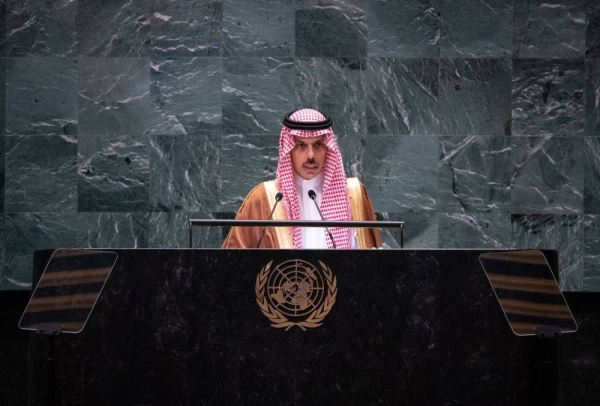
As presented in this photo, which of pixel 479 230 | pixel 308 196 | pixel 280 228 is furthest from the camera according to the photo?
pixel 479 230

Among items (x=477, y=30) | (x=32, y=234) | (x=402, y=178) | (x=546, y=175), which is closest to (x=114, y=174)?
(x=32, y=234)

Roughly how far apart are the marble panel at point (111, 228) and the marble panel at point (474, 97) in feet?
→ 6.38

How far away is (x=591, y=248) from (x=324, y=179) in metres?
2.02

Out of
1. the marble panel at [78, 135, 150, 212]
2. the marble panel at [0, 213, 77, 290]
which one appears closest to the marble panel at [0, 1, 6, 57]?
the marble panel at [78, 135, 150, 212]

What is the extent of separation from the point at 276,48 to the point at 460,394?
3.28m

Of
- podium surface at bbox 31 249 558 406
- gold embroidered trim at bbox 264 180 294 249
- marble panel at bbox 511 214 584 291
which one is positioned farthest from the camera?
marble panel at bbox 511 214 584 291

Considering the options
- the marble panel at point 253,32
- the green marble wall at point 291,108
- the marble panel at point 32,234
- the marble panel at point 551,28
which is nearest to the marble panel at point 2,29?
the green marble wall at point 291,108

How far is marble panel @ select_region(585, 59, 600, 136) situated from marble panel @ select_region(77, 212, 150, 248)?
278cm

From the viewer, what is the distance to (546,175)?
18.7 feet

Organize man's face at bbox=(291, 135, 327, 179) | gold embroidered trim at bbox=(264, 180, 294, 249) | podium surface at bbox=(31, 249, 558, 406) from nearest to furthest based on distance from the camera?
podium surface at bbox=(31, 249, 558, 406), gold embroidered trim at bbox=(264, 180, 294, 249), man's face at bbox=(291, 135, 327, 179)

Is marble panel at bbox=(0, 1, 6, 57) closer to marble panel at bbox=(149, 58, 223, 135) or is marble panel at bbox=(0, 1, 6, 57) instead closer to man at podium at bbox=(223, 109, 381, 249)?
marble panel at bbox=(149, 58, 223, 135)

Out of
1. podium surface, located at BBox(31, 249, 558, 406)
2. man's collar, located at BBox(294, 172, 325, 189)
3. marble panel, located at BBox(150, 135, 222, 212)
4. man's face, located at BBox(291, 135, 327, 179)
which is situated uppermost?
marble panel, located at BBox(150, 135, 222, 212)

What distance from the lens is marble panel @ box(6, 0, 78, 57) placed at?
225 inches

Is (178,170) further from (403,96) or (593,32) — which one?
(593,32)
